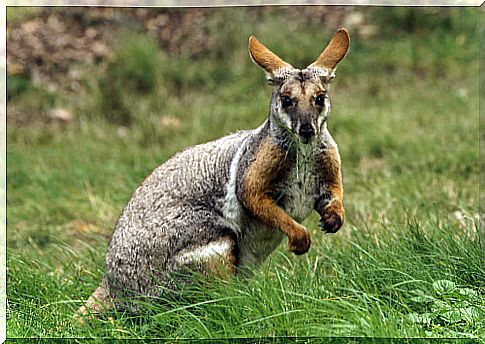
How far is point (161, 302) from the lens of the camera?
5254mm

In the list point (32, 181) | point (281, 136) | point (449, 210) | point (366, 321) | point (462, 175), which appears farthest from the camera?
point (32, 181)

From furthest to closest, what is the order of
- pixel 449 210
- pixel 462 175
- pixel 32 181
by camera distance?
pixel 32 181 → pixel 462 175 → pixel 449 210

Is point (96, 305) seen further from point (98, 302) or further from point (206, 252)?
point (206, 252)

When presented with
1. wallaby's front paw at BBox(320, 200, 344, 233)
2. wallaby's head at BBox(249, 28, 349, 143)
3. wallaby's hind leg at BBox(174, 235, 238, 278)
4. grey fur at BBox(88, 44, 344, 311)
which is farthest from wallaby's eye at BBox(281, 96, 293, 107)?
wallaby's hind leg at BBox(174, 235, 238, 278)

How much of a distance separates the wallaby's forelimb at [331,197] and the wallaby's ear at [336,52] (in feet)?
1.53

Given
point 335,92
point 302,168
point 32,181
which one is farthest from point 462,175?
point 32,181

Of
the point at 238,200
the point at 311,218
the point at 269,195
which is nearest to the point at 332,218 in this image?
the point at 269,195

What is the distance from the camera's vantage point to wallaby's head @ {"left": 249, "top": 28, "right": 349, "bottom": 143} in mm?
4570

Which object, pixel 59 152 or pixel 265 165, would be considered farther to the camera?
pixel 59 152

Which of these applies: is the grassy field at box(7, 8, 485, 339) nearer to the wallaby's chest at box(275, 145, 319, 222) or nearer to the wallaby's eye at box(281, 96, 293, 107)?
the wallaby's chest at box(275, 145, 319, 222)

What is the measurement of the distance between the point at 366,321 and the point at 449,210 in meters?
2.53

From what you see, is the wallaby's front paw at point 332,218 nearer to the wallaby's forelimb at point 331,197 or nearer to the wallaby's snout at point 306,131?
the wallaby's forelimb at point 331,197

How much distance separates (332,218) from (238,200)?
1.67ft

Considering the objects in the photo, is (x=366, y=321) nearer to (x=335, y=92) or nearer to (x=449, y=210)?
(x=449, y=210)
